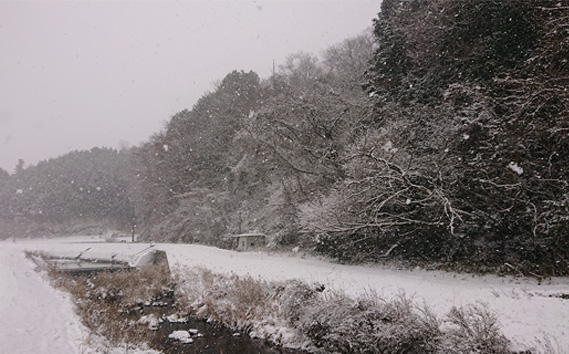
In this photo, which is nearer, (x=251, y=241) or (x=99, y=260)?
(x=251, y=241)

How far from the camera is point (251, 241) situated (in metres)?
21.4

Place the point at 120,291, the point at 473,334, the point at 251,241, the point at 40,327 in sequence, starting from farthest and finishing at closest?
1. the point at 251,241
2. the point at 120,291
3. the point at 473,334
4. the point at 40,327

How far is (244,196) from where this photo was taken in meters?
27.9

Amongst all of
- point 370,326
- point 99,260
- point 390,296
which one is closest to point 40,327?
point 370,326

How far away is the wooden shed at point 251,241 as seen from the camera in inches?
834

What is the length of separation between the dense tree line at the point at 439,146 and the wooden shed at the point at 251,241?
103 cm

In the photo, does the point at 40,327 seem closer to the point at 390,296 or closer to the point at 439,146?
the point at 390,296

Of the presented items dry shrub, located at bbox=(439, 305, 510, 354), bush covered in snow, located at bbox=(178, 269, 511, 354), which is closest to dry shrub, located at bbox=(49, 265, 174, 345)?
bush covered in snow, located at bbox=(178, 269, 511, 354)

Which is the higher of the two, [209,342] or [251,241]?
[251,241]

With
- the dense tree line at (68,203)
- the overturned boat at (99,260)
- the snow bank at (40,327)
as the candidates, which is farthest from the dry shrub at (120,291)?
the dense tree line at (68,203)

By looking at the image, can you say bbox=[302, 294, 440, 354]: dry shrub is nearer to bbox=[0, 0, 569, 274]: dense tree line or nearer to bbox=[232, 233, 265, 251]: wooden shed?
bbox=[0, 0, 569, 274]: dense tree line

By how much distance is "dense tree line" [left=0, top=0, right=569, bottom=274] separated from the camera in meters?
9.01

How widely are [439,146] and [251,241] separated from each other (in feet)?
45.2

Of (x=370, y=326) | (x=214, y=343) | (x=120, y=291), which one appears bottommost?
(x=214, y=343)
